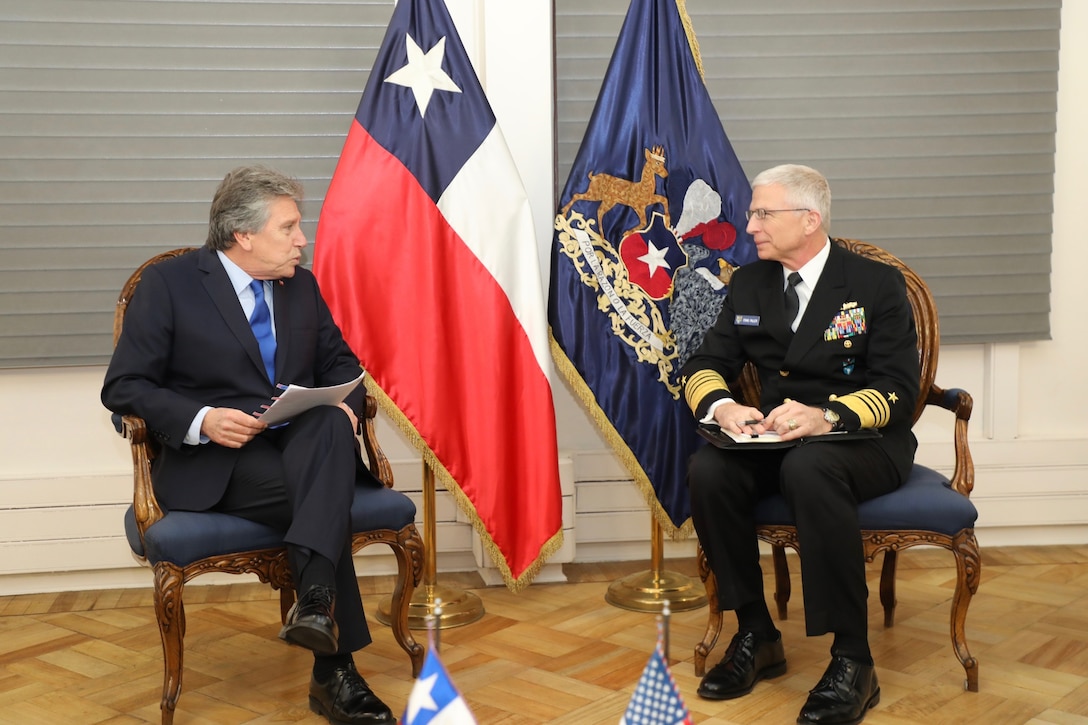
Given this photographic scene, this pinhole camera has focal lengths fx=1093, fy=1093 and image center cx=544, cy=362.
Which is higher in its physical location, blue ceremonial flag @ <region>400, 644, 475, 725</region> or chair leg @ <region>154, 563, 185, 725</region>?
blue ceremonial flag @ <region>400, 644, 475, 725</region>

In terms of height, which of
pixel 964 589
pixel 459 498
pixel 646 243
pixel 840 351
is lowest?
pixel 964 589

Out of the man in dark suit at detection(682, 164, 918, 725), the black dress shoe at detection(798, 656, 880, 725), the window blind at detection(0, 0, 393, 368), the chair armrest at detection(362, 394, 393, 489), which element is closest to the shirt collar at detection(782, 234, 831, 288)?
the man in dark suit at detection(682, 164, 918, 725)

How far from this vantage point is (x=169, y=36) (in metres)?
3.51

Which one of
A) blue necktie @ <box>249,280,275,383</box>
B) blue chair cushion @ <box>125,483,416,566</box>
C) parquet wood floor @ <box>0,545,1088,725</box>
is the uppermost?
blue necktie @ <box>249,280,275,383</box>

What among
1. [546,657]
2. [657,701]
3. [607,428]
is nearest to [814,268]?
[607,428]

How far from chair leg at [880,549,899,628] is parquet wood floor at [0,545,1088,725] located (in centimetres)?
4

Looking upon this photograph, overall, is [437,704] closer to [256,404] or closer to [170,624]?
[170,624]

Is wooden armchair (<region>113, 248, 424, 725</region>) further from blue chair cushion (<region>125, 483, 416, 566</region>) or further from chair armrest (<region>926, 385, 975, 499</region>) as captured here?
chair armrest (<region>926, 385, 975, 499</region>)

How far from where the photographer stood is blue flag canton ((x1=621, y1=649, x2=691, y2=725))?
47.8 inches

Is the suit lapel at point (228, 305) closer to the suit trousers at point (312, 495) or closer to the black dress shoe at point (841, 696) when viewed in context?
the suit trousers at point (312, 495)

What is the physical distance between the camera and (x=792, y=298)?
2900 mm

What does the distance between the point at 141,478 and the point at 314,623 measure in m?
0.56

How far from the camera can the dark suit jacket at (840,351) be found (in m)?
2.75

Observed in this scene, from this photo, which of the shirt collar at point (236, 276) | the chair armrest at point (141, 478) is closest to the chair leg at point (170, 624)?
the chair armrest at point (141, 478)
